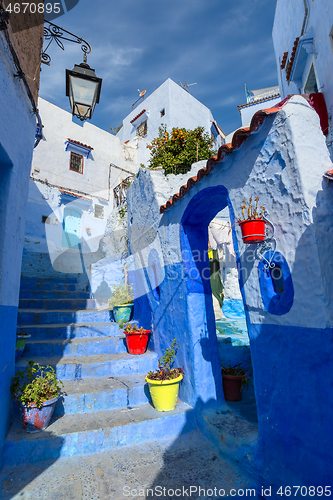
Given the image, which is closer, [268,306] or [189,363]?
[268,306]

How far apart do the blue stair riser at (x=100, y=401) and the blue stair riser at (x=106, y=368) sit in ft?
2.11

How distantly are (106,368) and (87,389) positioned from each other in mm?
715

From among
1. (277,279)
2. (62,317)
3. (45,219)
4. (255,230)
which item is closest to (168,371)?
(277,279)

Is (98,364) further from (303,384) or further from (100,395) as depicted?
(303,384)

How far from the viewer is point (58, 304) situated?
7.09m

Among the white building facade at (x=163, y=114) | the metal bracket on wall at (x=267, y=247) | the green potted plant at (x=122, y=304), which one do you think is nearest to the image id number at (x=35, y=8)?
the metal bracket on wall at (x=267, y=247)

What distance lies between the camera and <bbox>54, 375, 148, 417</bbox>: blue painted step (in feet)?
13.6

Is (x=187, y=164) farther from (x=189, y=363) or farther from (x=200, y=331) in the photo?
(x=189, y=363)

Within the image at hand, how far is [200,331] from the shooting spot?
4.49m

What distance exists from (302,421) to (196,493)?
4.60 feet

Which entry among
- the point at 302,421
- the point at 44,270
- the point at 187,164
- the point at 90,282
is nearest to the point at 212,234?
the point at 187,164

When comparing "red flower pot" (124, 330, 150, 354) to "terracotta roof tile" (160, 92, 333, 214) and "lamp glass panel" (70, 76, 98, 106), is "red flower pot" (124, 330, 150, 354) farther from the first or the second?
"lamp glass panel" (70, 76, 98, 106)

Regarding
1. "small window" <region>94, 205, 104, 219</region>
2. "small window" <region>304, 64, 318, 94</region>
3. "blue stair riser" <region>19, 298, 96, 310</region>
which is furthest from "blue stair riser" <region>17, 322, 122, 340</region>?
"small window" <region>94, 205, 104, 219</region>

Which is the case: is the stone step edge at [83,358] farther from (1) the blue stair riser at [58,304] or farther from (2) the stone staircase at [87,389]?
(1) the blue stair riser at [58,304]
